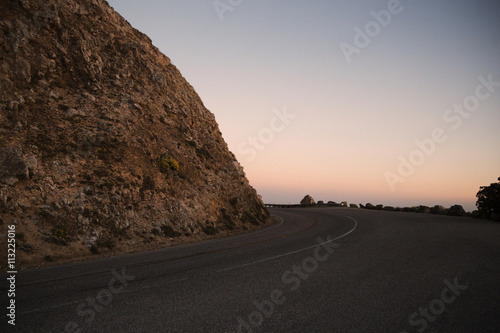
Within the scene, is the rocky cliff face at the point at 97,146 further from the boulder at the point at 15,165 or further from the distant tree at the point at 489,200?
the distant tree at the point at 489,200

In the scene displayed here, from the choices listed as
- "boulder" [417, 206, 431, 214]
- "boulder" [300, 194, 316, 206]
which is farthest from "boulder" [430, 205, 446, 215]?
"boulder" [300, 194, 316, 206]

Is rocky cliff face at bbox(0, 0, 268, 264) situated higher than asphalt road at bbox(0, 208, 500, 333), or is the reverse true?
rocky cliff face at bbox(0, 0, 268, 264)

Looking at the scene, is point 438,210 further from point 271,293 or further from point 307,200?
point 271,293

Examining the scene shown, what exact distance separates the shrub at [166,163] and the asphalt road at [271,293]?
30.5ft

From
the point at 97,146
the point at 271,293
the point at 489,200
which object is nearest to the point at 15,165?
the point at 97,146

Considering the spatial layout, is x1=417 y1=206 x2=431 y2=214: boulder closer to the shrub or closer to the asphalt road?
the asphalt road

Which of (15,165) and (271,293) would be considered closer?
(271,293)

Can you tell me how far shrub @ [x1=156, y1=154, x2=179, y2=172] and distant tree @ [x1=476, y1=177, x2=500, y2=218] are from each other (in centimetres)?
2493

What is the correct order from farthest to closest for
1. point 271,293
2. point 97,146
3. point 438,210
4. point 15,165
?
1. point 438,210
2. point 97,146
3. point 15,165
4. point 271,293

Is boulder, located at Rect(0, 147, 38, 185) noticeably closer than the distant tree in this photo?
Yes

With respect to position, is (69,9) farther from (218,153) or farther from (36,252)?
(36,252)

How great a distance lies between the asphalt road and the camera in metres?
4.45

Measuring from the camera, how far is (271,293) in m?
5.73

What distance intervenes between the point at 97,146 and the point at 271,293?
1455cm
